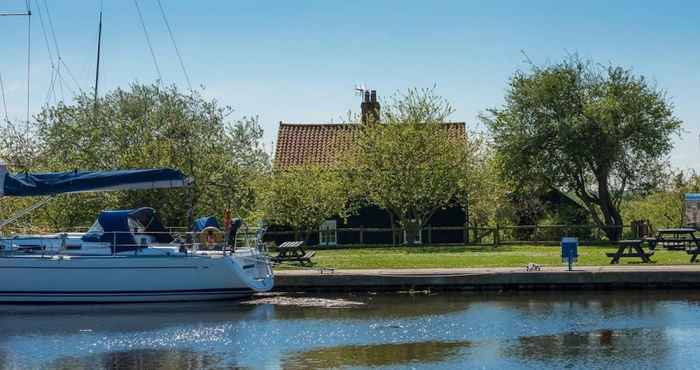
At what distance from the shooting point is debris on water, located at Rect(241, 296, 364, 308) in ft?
93.6

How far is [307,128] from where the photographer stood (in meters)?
55.3

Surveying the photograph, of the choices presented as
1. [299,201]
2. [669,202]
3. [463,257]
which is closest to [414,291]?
[463,257]

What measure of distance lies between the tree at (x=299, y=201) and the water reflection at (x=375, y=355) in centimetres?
2058

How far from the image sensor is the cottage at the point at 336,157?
47.3 meters

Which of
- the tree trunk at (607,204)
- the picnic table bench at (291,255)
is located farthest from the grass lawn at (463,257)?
the tree trunk at (607,204)

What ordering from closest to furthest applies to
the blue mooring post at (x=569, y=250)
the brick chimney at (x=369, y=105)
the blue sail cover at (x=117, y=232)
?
the blue sail cover at (x=117, y=232) → the blue mooring post at (x=569, y=250) → the brick chimney at (x=369, y=105)

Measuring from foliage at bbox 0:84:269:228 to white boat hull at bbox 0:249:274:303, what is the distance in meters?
10.0

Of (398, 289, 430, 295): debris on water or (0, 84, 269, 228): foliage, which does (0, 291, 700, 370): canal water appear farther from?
(0, 84, 269, 228): foliage

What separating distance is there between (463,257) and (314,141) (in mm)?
18543

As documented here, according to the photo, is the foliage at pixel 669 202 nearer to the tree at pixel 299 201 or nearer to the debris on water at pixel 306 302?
the tree at pixel 299 201

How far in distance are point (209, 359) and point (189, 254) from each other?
27.1 feet

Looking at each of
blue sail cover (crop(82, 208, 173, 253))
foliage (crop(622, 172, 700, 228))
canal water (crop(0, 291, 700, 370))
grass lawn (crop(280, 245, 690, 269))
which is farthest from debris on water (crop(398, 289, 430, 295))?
foliage (crop(622, 172, 700, 228))

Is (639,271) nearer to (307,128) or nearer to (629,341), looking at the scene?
(629,341)

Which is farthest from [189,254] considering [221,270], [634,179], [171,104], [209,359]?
[634,179]
